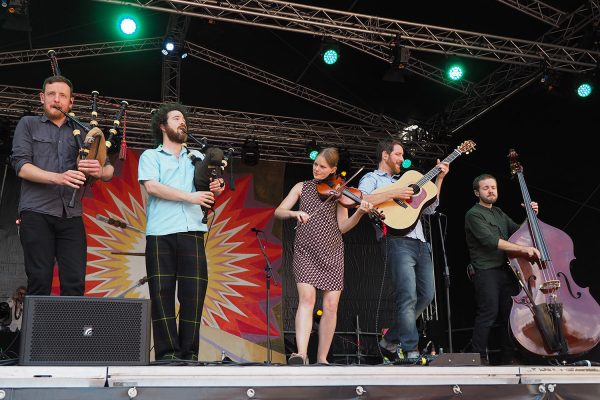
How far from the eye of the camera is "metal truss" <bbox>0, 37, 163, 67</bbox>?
28.9ft

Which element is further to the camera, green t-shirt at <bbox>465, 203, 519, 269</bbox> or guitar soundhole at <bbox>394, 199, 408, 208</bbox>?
green t-shirt at <bbox>465, 203, 519, 269</bbox>

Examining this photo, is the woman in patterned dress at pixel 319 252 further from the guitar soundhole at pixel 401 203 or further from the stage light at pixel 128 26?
the stage light at pixel 128 26

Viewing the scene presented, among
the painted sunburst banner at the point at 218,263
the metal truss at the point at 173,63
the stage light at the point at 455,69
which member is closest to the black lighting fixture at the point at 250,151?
the painted sunburst banner at the point at 218,263

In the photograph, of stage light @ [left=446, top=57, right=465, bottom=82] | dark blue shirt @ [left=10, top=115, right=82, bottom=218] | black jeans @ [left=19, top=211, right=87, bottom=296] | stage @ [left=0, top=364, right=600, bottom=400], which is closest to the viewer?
stage @ [left=0, top=364, right=600, bottom=400]

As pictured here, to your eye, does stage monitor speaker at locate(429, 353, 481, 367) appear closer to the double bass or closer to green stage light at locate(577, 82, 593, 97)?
the double bass

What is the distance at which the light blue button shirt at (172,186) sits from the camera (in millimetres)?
3900

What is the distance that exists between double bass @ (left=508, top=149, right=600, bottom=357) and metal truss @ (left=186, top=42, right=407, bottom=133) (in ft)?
18.0

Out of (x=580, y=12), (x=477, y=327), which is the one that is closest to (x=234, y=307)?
(x=477, y=327)

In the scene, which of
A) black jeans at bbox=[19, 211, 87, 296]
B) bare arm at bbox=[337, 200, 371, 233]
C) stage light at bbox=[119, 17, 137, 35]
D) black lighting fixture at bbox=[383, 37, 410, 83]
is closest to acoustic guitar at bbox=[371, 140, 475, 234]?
bare arm at bbox=[337, 200, 371, 233]

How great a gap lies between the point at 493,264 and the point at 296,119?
202 inches

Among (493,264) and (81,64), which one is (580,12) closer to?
(493,264)

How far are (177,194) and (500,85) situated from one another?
6.19m

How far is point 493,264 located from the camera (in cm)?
552

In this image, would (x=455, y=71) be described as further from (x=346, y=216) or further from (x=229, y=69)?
(x=346, y=216)
